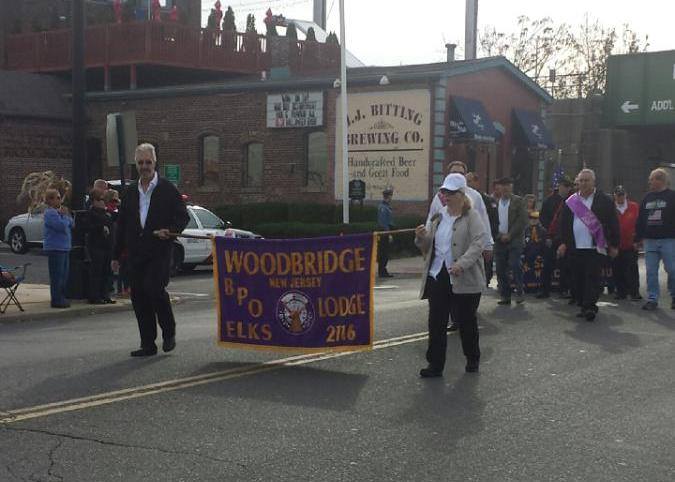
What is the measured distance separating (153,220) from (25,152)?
27.6 meters

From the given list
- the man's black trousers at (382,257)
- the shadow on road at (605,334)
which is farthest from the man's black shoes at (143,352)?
the man's black trousers at (382,257)

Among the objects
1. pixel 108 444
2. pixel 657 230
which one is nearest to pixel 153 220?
pixel 108 444

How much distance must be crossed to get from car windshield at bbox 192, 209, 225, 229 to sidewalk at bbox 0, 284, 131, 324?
6.60m

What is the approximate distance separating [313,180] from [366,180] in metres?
2.21

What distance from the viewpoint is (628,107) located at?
41.4 m

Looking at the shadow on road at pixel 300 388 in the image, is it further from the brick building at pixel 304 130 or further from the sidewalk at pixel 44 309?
the brick building at pixel 304 130

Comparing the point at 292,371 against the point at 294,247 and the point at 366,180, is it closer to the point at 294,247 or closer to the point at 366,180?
the point at 294,247

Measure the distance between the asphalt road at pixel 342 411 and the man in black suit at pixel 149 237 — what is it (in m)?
0.40

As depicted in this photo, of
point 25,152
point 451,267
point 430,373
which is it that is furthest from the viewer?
point 25,152

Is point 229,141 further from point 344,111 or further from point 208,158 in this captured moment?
point 344,111

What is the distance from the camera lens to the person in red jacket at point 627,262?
15.4m

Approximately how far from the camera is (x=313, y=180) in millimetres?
31984

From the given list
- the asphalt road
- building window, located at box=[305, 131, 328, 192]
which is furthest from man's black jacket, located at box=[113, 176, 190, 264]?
building window, located at box=[305, 131, 328, 192]

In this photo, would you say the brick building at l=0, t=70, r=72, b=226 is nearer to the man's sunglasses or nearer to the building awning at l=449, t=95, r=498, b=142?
the building awning at l=449, t=95, r=498, b=142
